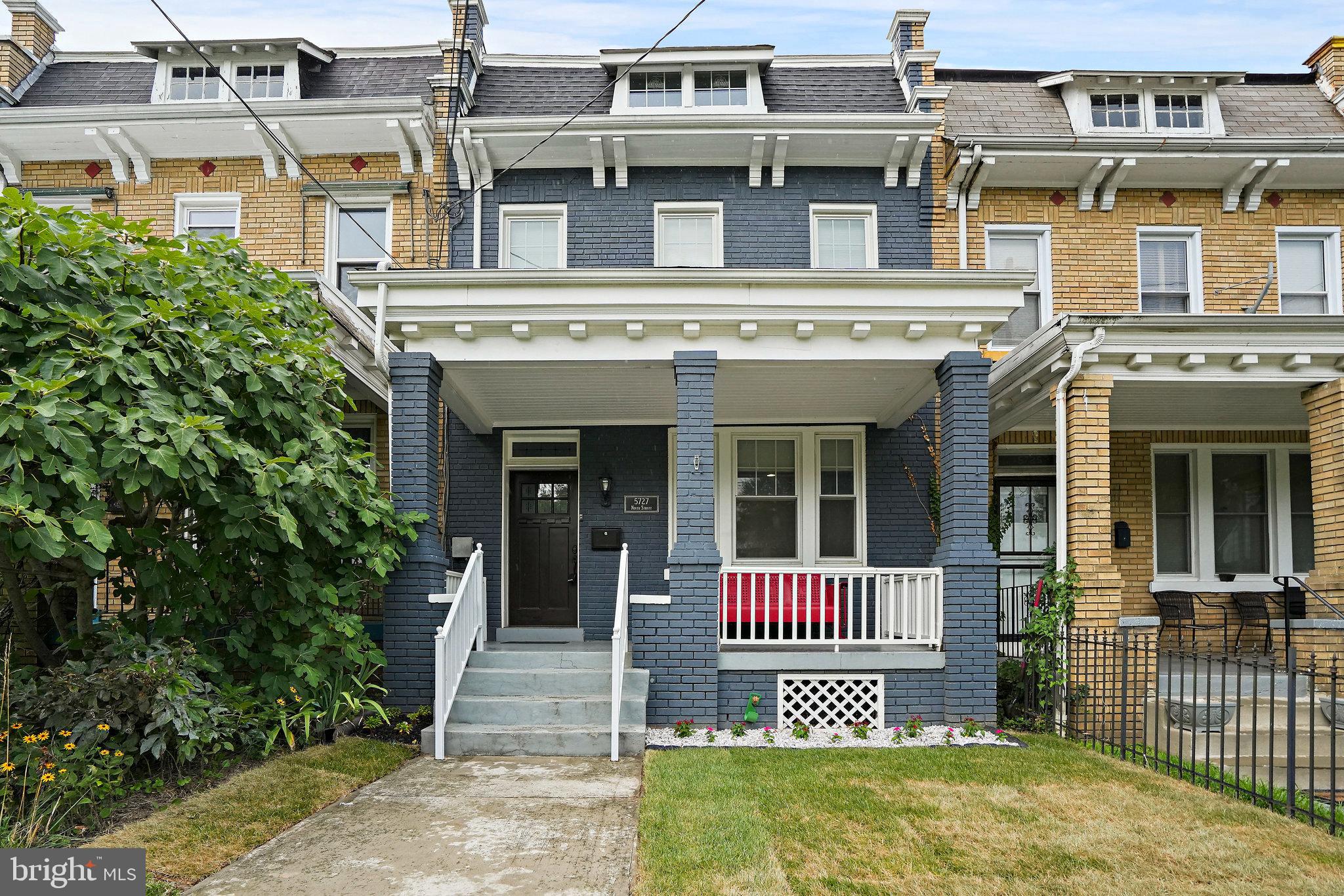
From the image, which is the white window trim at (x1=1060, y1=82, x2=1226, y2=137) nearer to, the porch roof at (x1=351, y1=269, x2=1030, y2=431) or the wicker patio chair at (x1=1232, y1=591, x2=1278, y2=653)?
the porch roof at (x1=351, y1=269, x2=1030, y2=431)

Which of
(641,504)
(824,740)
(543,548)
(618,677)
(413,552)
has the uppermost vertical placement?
(641,504)

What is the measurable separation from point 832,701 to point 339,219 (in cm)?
829

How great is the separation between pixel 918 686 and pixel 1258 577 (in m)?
5.86

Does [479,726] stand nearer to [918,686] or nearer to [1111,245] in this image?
[918,686]

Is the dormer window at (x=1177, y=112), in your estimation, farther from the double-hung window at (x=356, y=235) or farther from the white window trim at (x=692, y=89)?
the double-hung window at (x=356, y=235)

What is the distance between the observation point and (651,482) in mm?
11172

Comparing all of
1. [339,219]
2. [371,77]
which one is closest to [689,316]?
[339,219]

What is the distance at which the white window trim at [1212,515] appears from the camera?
11.5m

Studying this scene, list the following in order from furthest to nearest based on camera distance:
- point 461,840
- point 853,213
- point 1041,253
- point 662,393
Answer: point 853,213
point 1041,253
point 662,393
point 461,840

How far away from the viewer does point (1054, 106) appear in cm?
1226

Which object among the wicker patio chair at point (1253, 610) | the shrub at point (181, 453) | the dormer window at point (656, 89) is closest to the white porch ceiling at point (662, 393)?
the shrub at point (181, 453)

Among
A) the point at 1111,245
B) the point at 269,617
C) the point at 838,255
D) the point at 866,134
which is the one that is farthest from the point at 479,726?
the point at 1111,245

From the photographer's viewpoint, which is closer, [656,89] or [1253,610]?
[1253,610]

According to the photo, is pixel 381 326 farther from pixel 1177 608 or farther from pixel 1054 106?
pixel 1177 608
